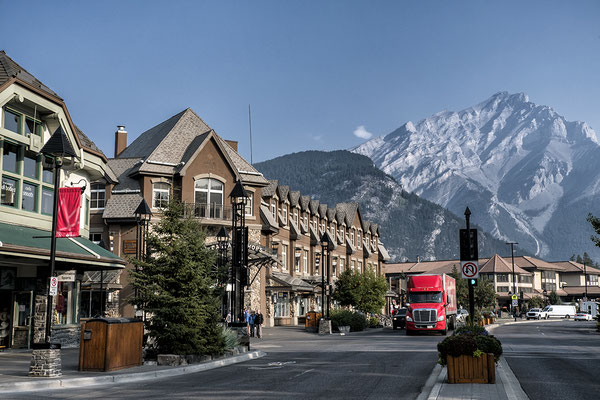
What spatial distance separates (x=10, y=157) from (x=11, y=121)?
4.49 ft

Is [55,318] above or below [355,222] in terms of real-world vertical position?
below

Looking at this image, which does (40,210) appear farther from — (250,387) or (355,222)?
(355,222)

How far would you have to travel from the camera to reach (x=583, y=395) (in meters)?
14.1

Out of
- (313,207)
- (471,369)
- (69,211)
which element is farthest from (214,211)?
(471,369)

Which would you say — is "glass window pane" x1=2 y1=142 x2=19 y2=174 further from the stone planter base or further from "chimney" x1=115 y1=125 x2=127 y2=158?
"chimney" x1=115 y1=125 x2=127 y2=158

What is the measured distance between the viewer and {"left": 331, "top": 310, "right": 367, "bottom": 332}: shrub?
46969mm

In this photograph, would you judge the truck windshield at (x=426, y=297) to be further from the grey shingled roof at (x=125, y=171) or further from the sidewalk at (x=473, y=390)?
the sidewalk at (x=473, y=390)

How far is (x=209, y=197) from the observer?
1826 inches

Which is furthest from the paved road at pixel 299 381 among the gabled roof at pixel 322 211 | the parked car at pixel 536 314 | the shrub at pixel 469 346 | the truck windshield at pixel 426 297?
the parked car at pixel 536 314

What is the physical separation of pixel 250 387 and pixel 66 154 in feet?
27.1

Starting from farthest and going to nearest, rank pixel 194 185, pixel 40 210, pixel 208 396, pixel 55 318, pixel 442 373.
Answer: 1. pixel 194 185
2. pixel 55 318
3. pixel 40 210
4. pixel 442 373
5. pixel 208 396

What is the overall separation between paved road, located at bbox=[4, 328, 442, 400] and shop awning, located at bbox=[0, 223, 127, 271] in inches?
266

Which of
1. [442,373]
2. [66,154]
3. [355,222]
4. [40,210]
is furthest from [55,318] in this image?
[355,222]

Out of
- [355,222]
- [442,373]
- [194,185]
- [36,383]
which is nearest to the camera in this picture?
[36,383]
